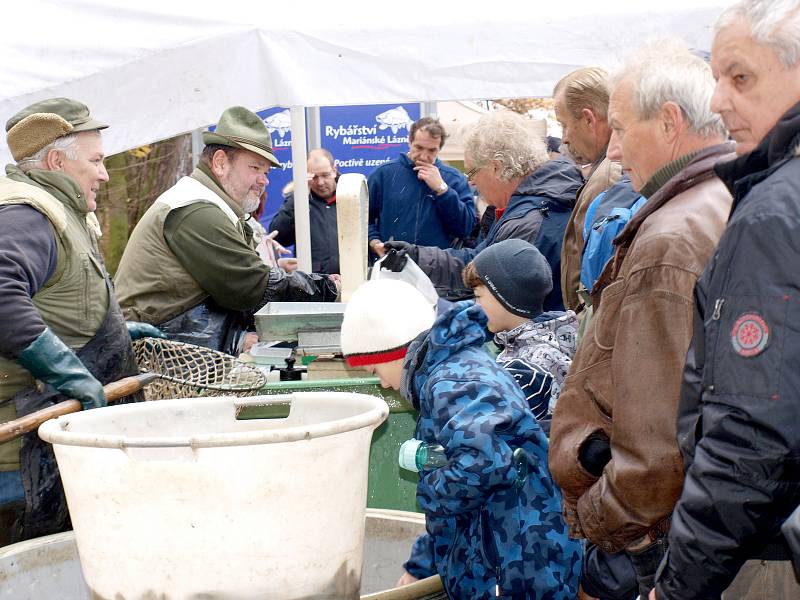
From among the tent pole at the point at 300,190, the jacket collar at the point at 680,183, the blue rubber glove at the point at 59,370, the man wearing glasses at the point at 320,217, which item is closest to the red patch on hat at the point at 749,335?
the jacket collar at the point at 680,183

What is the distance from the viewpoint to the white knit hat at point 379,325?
293 cm

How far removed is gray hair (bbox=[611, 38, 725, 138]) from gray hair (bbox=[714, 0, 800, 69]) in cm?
48

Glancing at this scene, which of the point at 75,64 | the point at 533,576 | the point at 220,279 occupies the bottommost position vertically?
the point at 533,576

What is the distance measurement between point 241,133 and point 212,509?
2.94 m

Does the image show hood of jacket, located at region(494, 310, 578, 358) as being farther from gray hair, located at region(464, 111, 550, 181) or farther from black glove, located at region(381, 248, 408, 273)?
gray hair, located at region(464, 111, 550, 181)

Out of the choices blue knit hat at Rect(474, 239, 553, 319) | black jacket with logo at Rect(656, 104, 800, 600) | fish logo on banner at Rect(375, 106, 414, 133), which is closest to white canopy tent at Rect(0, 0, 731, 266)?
blue knit hat at Rect(474, 239, 553, 319)

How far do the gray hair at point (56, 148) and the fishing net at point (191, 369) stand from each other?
2.43 feet

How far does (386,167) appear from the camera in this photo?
7.34 m

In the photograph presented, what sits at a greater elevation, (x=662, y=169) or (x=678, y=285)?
(x=662, y=169)

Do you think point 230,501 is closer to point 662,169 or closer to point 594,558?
point 594,558

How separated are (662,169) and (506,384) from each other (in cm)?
70

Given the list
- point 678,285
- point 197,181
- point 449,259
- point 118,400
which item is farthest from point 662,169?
point 449,259

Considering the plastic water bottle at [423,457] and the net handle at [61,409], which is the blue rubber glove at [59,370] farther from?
the plastic water bottle at [423,457]

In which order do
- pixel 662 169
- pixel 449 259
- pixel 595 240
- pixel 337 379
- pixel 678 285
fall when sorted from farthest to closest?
pixel 449 259 → pixel 337 379 → pixel 595 240 → pixel 662 169 → pixel 678 285
